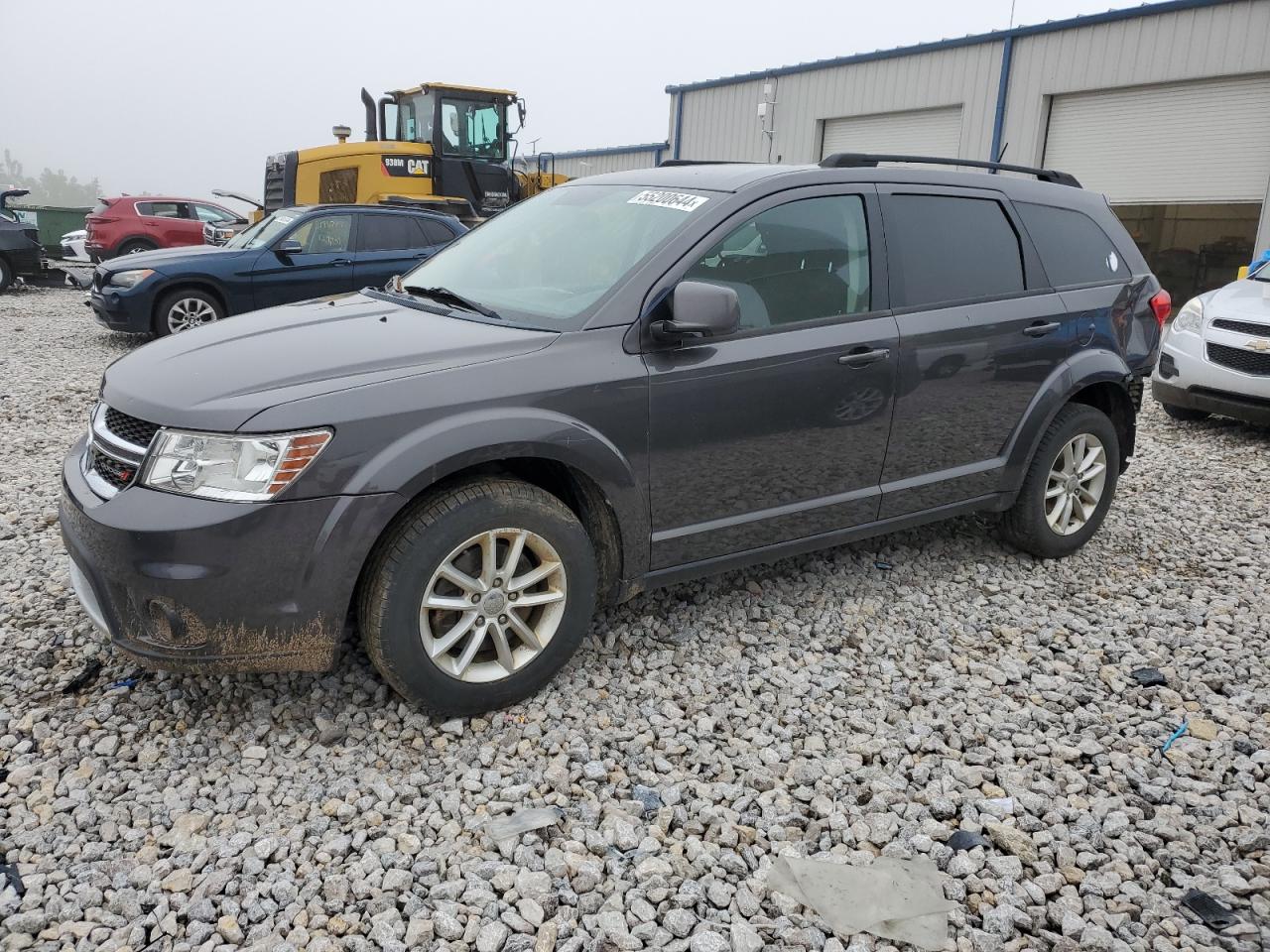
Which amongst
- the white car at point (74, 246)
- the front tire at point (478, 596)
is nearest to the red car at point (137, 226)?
the white car at point (74, 246)

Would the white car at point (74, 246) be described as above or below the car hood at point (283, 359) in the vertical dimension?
below

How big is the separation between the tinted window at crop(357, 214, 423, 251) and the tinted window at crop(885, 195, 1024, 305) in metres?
7.87

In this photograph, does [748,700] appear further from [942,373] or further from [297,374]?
[297,374]

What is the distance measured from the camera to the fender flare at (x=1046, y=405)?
430 cm

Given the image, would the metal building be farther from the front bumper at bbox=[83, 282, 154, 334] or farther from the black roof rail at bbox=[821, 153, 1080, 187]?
the front bumper at bbox=[83, 282, 154, 334]

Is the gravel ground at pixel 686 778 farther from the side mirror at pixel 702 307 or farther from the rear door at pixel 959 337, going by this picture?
the side mirror at pixel 702 307

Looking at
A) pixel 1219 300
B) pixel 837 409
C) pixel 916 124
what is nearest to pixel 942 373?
pixel 837 409

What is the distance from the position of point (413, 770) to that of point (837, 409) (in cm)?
199

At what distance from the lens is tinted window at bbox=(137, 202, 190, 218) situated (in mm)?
18047

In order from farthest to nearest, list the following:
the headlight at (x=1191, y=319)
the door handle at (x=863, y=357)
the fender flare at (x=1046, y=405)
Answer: the headlight at (x=1191, y=319), the fender flare at (x=1046, y=405), the door handle at (x=863, y=357)

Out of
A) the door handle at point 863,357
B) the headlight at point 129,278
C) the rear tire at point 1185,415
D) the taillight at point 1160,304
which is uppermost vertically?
the taillight at point 1160,304

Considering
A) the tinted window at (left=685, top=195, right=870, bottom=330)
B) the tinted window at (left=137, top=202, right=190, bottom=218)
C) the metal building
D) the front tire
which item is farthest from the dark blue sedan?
the metal building

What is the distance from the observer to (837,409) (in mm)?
3650

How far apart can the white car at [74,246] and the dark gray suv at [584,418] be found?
19.8 meters
